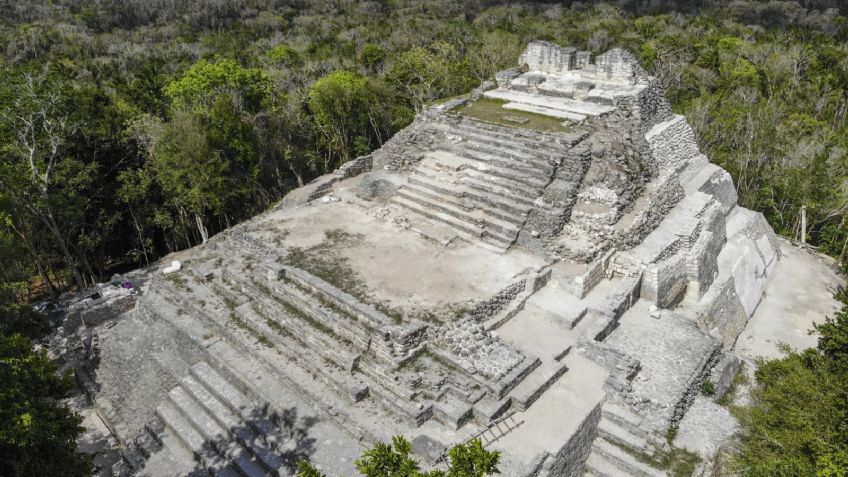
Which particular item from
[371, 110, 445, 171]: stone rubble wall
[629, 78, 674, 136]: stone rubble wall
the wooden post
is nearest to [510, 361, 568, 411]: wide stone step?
[371, 110, 445, 171]: stone rubble wall

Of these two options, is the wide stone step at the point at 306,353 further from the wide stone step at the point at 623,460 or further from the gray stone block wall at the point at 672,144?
the gray stone block wall at the point at 672,144

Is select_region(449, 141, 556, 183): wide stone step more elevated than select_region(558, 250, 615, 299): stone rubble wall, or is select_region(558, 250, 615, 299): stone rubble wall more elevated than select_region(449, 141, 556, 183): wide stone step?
select_region(449, 141, 556, 183): wide stone step

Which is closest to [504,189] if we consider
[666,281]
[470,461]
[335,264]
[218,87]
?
[666,281]

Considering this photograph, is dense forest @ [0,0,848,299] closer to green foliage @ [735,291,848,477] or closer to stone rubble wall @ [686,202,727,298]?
stone rubble wall @ [686,202,727,298]

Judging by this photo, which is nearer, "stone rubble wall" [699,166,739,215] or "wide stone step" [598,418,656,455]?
"wide stone step" [598,418,656,455]

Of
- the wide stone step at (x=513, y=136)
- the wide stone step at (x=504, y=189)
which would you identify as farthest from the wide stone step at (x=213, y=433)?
the wide stone step at (x=513, y=136)

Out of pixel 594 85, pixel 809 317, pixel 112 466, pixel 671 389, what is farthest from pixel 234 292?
pixel 809 317

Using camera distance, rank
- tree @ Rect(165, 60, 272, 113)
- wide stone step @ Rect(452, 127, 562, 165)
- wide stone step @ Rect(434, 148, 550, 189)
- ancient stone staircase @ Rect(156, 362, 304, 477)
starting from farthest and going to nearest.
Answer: tree @ Rect(165, 60, 272, 113) < wide stone step @ Rect(452, 127, 562, 165) < wide stone step @ Rect(434, 148, 550, 189) < ancient stone staircase @ Rect(156, 362, 304, 477)

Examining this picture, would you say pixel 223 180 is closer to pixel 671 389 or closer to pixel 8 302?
pixel 8 302
